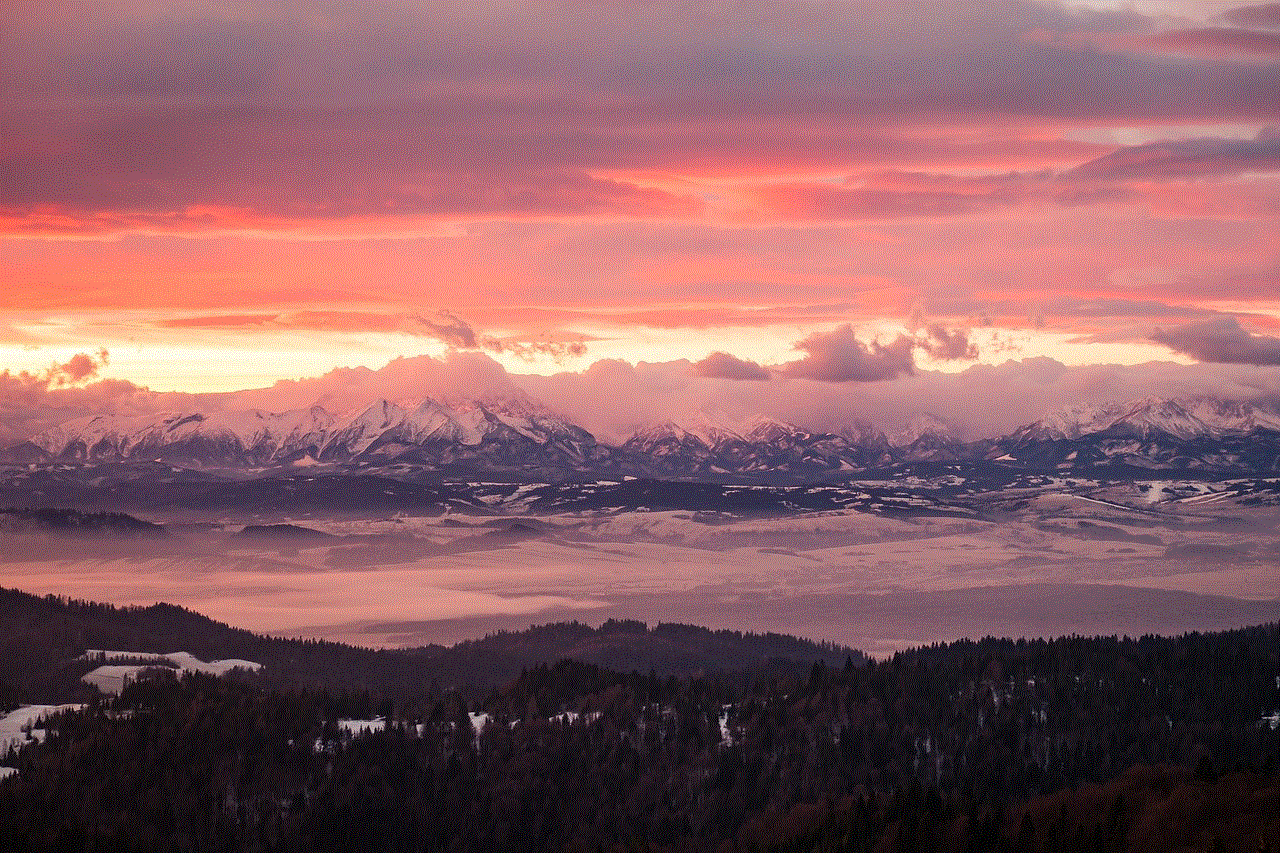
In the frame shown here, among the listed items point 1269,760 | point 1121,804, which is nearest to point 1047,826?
Result: point 1121,804

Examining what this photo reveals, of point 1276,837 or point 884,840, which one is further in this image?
point 884,840

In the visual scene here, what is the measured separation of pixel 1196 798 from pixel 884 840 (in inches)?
1467

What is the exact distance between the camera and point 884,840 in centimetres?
19750

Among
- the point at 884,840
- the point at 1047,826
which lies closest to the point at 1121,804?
the point at 1047,826

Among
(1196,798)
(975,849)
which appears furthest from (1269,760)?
(975,849)

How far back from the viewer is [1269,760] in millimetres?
197125

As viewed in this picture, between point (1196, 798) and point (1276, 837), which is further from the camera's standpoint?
point (1196, 798)

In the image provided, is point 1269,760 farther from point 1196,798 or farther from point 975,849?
point 975,849

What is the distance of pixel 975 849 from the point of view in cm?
18962

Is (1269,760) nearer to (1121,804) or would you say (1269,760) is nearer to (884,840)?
(1121,804)

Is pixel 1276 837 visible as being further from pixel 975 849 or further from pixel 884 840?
pixel 884 840

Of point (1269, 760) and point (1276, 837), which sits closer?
point (1276, 837)

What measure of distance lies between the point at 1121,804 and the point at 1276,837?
36.3m

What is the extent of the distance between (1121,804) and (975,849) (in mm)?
Answer: 20171
